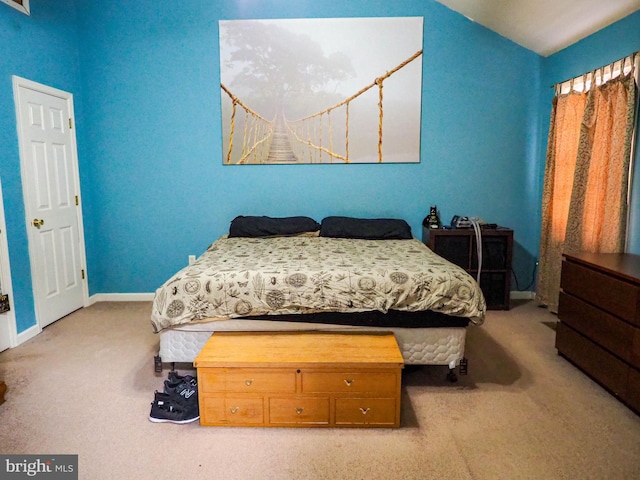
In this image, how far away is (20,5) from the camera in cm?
302

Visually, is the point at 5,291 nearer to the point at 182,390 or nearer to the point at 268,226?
the point at 182,390

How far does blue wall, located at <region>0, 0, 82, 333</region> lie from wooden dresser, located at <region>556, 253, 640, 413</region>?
3.86 m

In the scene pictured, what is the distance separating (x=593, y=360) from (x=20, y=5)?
4.57m

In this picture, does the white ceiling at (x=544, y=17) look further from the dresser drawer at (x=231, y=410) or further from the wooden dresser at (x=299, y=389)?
the dresser drawer at (x=231, y=410)

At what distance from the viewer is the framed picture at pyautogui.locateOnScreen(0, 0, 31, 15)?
2.91 meters

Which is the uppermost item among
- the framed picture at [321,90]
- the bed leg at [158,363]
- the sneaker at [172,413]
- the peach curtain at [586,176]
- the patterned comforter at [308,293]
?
the framed picture at [321,90]

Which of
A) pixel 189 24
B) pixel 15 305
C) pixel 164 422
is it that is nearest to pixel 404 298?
pixel 164 422

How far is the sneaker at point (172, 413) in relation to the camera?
6.66 feet

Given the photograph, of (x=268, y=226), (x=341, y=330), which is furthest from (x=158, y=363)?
(x=268, y=226)

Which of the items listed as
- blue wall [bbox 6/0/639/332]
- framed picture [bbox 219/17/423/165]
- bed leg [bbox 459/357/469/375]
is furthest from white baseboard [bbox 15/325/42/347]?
bed leg [bbox 459/357/469/375]

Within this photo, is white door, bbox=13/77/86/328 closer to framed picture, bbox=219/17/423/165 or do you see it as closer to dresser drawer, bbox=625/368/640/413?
framed picture, bbox=219/17/423/165

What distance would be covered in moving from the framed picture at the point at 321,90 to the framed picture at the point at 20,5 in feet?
4.92

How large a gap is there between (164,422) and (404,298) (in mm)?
1410


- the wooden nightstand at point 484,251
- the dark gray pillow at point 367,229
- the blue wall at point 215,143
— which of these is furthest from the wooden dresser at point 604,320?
the blue wall at point 215,143
